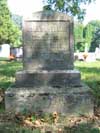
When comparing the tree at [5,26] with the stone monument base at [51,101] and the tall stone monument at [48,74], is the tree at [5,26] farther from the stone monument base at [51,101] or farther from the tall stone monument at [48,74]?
the stone monument base at [51,101]

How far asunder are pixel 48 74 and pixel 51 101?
0.90 m

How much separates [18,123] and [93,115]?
1.65 meters

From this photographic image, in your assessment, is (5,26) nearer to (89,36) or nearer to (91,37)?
(89,36)

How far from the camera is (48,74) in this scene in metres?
9.28

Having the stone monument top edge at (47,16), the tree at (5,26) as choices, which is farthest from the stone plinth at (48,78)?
the tree at (5,26)

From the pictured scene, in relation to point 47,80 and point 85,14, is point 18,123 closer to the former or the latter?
point 47,80

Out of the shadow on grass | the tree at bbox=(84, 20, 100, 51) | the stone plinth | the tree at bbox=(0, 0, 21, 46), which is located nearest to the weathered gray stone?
the stone plinth

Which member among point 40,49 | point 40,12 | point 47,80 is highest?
point 40,12

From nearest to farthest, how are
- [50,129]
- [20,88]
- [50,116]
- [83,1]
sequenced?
[50,129]
[50,116]
[20,88]
[83,1]

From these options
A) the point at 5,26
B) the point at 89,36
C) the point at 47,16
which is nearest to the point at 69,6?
the point at 47,16

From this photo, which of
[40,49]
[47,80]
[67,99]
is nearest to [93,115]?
[67,99]

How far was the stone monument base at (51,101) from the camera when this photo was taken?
8539 millimetres

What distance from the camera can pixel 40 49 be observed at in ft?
31.4

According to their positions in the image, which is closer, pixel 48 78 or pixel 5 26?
pixel 48 78
